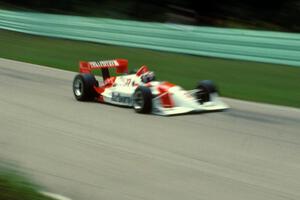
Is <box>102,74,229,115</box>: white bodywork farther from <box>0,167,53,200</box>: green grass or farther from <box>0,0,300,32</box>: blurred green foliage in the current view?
<box>0,0,300,32</box>: blurred green foliage

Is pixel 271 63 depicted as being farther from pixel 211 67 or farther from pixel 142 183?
pixel 142 183

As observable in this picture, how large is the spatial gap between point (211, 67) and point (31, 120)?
333 inches

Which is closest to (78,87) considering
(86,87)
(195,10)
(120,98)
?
(86,87)

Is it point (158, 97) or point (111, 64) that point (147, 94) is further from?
point (111, 64)

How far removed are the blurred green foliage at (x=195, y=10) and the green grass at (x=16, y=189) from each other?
28072mm

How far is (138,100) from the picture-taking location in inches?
433

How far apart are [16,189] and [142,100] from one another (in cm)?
569

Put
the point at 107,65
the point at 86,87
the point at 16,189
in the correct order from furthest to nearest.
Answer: the point at 107,65
the point at 86,87
the point at 16,189

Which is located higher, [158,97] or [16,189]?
[158,97]

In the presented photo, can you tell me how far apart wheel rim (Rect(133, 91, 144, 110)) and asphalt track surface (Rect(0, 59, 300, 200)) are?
155 mm

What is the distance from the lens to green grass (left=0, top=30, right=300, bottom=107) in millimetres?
14438

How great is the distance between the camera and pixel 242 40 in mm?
18828

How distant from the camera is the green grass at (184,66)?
14.4 metres

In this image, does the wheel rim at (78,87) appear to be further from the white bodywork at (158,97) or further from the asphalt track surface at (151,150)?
the white bodywork at (158,97)
